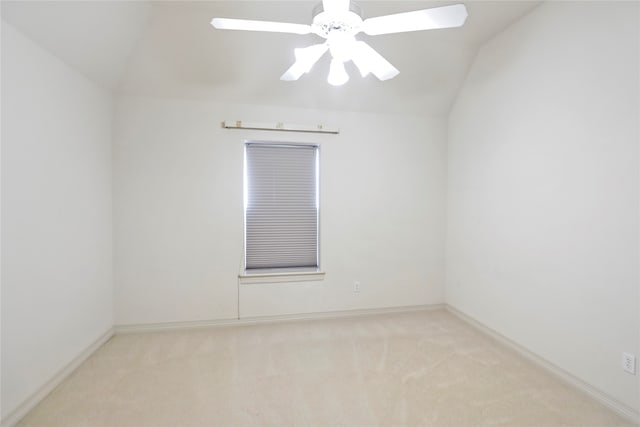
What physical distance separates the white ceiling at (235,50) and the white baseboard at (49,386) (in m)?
2.31

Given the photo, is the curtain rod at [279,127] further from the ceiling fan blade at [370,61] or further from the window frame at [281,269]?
the ceiling fan blade at [370,61]

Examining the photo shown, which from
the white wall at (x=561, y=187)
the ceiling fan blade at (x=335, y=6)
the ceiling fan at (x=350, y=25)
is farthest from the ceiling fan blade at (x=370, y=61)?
the white wall at (x=561, y=187)

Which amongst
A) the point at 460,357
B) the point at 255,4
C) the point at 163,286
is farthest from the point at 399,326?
the point at 255,4

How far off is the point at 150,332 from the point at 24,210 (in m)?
1.70

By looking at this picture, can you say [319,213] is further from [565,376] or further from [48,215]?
[565,376]

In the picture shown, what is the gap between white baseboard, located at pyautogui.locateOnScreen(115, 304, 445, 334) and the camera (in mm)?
3025

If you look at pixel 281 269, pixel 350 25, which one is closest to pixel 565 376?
pixel 281 269

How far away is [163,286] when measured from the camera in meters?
3.07

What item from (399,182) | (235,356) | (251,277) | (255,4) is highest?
(255,4)

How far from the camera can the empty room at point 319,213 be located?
6.01 feet

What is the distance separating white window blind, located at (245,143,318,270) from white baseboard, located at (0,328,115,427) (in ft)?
4.91

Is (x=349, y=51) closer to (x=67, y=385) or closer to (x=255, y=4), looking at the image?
(x=255, y=4)

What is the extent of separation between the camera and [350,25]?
1.46 meters

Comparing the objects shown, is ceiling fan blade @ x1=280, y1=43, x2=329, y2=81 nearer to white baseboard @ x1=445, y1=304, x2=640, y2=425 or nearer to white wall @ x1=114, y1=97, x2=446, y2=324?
white wall @ x1=114, y1=97, x2=446, y2=324
